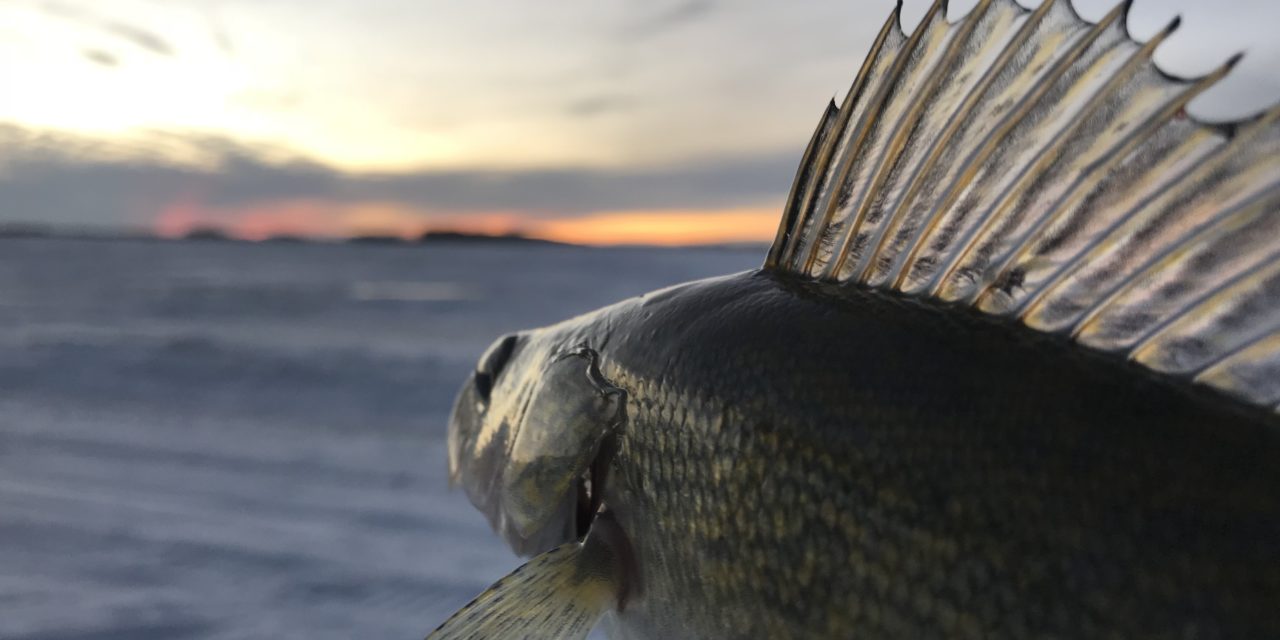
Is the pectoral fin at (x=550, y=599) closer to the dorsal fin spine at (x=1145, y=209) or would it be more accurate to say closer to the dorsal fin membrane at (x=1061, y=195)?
the dorsal fin membrane at (x=1061, y=195)

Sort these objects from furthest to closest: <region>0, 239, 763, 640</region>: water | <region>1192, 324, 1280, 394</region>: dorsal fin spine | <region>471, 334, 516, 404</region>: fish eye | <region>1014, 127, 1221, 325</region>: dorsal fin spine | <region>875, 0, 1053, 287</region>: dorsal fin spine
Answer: <region>0, 239, 763, 640</region>: water, <region>471, 334, 516, 404</region>: fish eye, <region>875, 0, 1053, 287</region>: dorsal fin spine, <region>1014, 127, 1221, 325</region>: dorsal fin spine, <region>1192, 324, 1280, 394</region>: dorsal fin spine

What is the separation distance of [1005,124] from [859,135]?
0.93 ft

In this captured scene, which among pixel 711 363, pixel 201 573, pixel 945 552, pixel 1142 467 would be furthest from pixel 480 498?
pixel 201 573

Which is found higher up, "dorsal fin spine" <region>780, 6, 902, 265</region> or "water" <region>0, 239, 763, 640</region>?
"dorsal fin spine" <region>780, 6, 902, 265</region>

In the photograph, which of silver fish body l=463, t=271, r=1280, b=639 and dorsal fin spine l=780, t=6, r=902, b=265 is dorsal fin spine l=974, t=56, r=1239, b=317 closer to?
silver fish body l=463, t=271, r=1280, b=639

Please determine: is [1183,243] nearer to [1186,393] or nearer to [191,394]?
[1186,393]

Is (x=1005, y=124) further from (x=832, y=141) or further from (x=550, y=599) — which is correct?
(x=550, y=599)

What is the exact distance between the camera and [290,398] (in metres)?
10.3

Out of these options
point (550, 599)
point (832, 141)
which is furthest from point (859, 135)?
point (550, 599)

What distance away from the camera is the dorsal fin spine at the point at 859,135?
1.63 meters

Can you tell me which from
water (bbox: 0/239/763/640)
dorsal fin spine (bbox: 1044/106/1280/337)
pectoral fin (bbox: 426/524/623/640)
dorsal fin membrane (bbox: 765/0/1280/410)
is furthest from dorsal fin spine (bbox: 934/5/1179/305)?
water (bbox: 0/239/763/640)

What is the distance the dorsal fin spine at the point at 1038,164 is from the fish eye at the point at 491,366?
3.69 feet

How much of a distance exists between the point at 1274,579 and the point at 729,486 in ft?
2.28

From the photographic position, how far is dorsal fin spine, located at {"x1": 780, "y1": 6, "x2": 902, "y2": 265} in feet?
5.55
